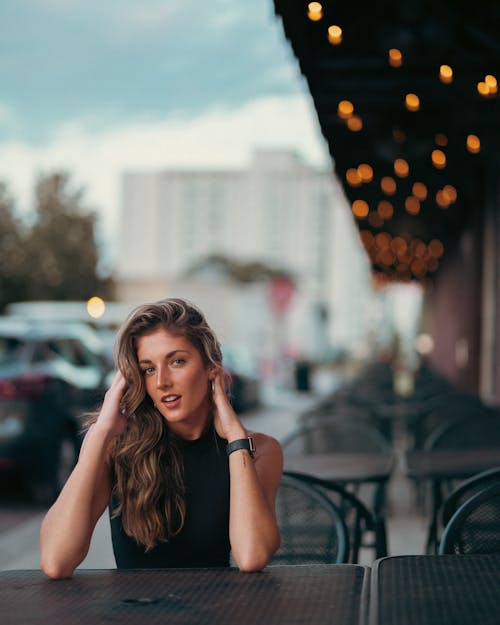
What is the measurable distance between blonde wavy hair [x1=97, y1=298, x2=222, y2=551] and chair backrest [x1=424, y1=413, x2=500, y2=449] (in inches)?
137

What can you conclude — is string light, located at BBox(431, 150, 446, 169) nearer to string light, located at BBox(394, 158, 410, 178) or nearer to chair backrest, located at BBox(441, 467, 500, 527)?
string light, located at BBox(394, 158, 410, 178)

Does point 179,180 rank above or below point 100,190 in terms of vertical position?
above

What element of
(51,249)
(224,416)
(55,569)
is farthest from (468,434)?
(51,249)

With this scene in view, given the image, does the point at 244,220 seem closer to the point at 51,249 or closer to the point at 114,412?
the point at 51,249

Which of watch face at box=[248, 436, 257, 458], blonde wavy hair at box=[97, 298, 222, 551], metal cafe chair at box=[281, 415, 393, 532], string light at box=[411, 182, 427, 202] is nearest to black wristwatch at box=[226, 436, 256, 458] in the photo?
watch face at box=[248, 436, 257, 458]

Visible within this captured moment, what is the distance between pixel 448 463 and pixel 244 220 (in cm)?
15672

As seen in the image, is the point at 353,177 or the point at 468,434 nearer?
the point at 468,434

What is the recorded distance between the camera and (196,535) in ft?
9.30

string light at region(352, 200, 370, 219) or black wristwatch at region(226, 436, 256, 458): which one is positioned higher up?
string light at region(352, 200, 370, 219)

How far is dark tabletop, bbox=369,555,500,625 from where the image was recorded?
2086mm

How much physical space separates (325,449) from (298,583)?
13.6 feet

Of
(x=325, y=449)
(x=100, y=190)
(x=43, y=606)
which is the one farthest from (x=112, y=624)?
(x=100, y=190)

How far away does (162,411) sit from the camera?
112 inches

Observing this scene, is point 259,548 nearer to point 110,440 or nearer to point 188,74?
point 110,440
